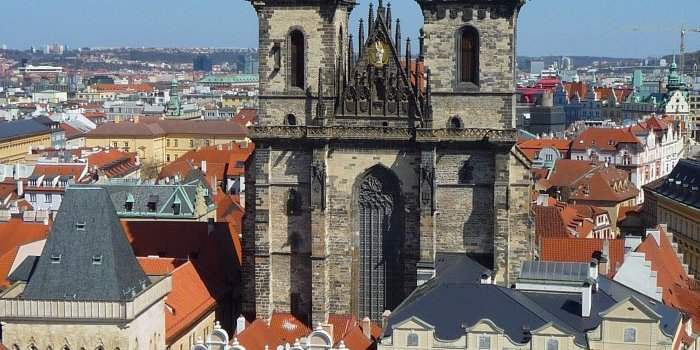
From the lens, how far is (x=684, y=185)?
10381 centimetres

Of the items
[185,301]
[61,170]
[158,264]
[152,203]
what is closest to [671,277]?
[185,301]

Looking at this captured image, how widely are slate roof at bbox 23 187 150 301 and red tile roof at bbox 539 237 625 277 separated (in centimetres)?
3059

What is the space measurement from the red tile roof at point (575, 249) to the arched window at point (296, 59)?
19.6m

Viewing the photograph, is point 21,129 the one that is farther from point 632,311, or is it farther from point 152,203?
point 632,311

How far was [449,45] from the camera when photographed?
213ft

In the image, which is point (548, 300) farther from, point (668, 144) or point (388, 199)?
point (668, 144)

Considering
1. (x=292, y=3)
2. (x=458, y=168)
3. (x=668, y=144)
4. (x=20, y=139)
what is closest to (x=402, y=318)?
(x=458, y=168)

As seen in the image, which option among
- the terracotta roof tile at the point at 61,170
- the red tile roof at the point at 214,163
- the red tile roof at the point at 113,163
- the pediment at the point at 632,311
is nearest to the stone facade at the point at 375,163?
the pediment at the point at 632,311

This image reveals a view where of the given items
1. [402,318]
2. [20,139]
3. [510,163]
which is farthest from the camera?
[20,139]

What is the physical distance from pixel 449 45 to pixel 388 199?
8611 mm

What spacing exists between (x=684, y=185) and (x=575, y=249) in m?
29.9

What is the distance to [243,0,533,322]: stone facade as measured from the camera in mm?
64625

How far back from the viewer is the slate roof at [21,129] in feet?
595

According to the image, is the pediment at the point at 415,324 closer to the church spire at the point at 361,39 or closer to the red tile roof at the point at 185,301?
the red tile roof at the point at 185,301
